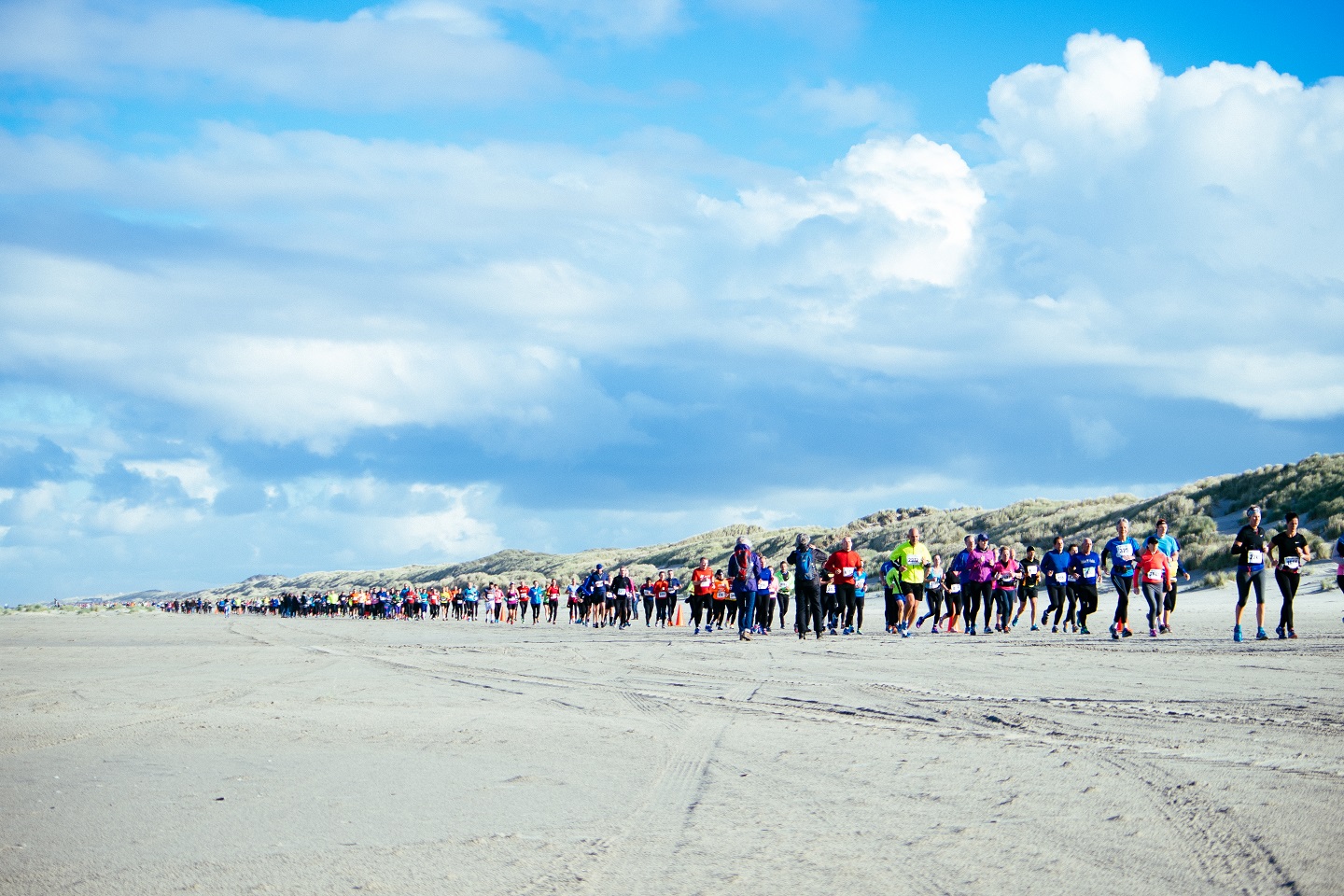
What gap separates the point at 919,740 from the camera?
790cm

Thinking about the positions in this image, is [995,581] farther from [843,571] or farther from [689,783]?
[689,783]

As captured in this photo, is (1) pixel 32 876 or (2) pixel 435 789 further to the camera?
(2) pixel 435 789

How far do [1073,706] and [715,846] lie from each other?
548 centimetres

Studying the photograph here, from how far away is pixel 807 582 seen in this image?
21109mm

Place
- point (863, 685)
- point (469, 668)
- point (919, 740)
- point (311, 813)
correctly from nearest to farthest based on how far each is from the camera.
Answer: point (311, 813) < point (919, 740) < point (863, 685) < point (469, 668)

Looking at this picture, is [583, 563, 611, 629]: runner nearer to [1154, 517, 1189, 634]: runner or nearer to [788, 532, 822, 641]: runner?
[788, 532, 822, 641]: runner

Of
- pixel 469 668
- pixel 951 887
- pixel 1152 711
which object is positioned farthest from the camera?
pixel 469 668

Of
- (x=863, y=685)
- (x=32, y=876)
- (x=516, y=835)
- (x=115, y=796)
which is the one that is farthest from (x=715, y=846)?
(x=863, y=685)

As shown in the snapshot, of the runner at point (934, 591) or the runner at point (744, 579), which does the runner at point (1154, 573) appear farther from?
the runner at point (744, 579)

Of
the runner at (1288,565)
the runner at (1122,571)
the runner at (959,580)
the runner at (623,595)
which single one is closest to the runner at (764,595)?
the runner at (959,580)

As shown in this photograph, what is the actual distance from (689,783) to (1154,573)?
47.9 ft

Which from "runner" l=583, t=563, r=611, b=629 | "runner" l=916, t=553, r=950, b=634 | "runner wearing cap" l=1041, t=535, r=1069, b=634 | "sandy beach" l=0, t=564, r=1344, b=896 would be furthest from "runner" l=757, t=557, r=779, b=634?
"sandy beach" l=0, t=564, r=1344, b=896

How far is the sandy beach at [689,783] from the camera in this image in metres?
4.71

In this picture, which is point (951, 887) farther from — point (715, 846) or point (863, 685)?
point (863, 685)
